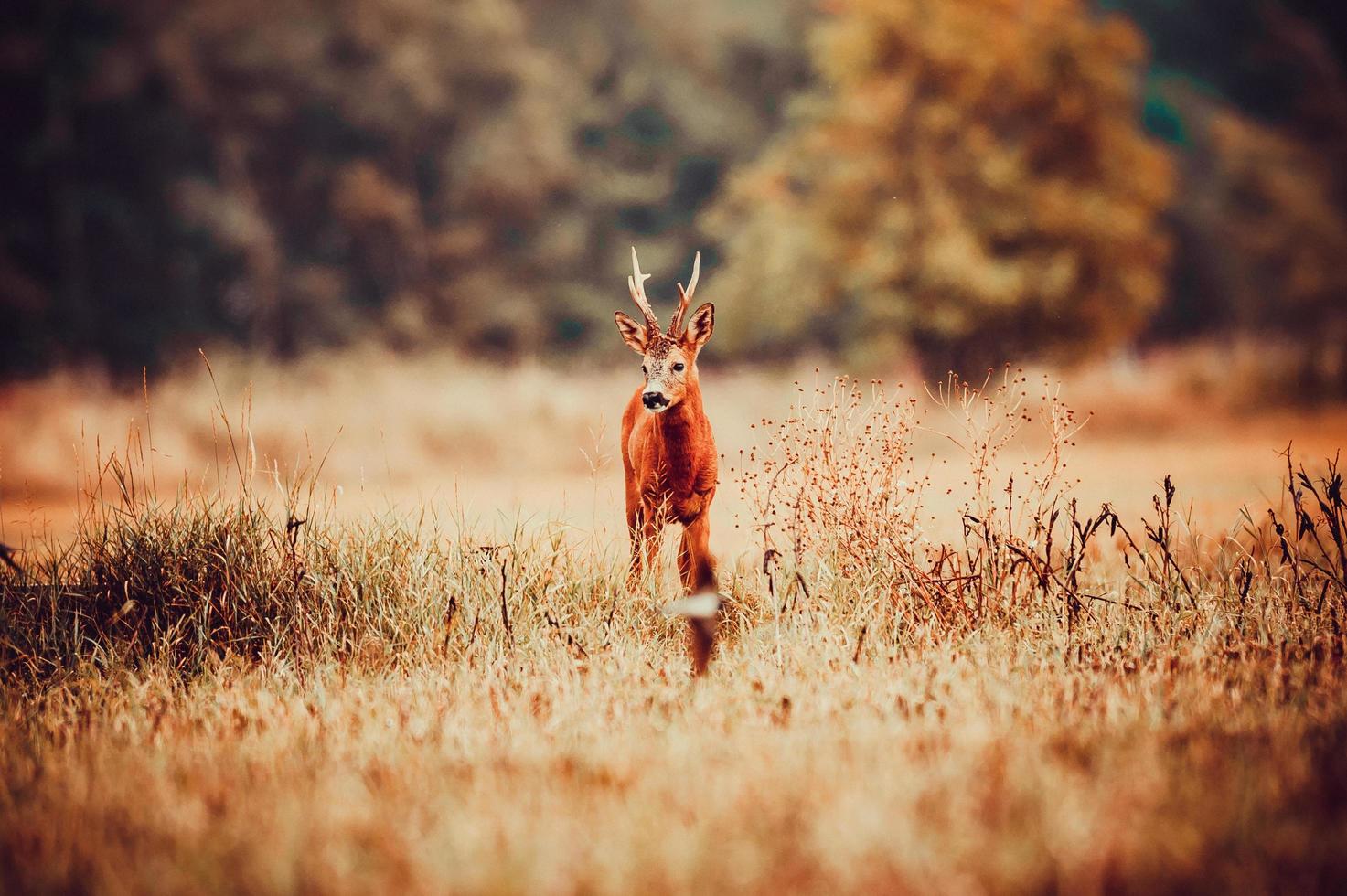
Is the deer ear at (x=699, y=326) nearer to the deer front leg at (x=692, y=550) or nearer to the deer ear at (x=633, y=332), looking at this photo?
the deer ear at (x=633, y=332)

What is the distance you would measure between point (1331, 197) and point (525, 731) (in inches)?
1298

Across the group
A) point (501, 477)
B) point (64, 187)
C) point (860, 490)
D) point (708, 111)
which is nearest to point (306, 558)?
point (860, 490)

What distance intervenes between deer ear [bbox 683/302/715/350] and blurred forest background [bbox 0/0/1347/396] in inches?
520

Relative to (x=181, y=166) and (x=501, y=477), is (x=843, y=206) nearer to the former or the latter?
(x=501, y=477)

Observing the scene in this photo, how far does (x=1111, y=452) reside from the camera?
561 inches

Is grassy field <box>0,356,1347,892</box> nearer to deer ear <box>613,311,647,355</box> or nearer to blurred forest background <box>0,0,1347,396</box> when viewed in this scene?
deer ear <box>613,311,647,355</box>

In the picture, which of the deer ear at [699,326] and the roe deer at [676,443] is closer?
the roe deer at [676,443]

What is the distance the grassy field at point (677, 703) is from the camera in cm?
225

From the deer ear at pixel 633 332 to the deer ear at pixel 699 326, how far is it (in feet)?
0.65

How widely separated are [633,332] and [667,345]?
0.26 metres

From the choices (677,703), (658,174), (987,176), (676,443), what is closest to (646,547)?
(676,443)

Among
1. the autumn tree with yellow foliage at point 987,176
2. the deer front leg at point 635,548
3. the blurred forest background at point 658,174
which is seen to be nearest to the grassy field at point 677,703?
the deer front leg at point 635,548

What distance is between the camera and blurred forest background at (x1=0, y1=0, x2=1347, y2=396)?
18.1m

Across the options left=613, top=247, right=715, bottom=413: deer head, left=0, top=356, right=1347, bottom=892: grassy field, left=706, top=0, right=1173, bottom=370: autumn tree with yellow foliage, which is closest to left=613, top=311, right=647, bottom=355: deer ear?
left=613, top=247, right=715, bottom=413: deer head
